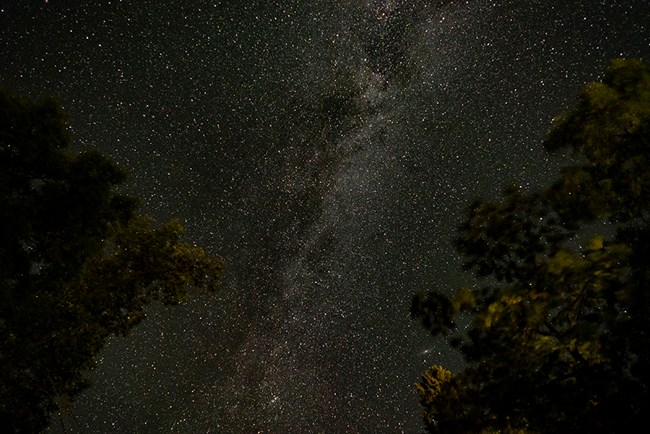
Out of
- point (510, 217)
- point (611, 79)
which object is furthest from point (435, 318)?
point (611, 79)

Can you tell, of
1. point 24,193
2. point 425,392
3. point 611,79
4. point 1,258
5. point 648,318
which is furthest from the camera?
point 425,392

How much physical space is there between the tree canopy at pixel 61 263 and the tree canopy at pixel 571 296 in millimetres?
4405

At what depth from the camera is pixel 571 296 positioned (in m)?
3.73

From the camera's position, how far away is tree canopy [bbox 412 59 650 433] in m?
3.23

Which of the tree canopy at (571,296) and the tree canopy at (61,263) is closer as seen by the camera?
the tree canopy at (571,296)

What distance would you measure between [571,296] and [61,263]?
5661 millimetres

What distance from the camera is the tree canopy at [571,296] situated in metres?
3.23

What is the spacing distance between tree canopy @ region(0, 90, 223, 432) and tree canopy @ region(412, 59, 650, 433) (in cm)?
441

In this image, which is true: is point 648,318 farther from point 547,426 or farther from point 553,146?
point 553,146

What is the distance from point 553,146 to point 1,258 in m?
5.88

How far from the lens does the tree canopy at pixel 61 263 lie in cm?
582

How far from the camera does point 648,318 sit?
117 inches

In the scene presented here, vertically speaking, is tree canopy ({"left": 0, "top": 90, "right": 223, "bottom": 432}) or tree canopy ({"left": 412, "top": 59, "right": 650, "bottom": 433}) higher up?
tree canopy ({"left": 0, "top": 90, "right": 223, "bottom": 432})

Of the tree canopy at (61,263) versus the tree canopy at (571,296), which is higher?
the tree canopy at (61,263)
